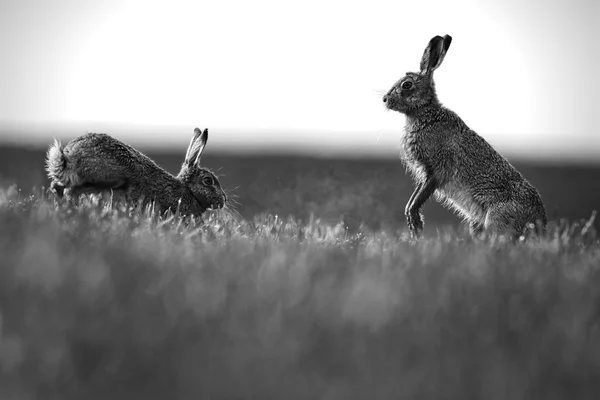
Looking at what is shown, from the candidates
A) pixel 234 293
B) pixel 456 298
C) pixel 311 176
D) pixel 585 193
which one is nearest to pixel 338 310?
pixel 234 293

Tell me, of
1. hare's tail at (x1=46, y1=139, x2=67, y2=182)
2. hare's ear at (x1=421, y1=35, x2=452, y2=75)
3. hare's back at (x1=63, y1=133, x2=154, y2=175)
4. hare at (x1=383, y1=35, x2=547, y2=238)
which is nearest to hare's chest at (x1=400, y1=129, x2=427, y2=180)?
hare at (x1=383, y1=35, x2=547, y2=238)

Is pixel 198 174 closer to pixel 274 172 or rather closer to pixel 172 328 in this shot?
pixel 172 328

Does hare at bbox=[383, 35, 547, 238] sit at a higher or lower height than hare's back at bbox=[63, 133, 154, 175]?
higher

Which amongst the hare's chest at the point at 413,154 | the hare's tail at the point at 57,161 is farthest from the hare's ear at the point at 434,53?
the hare's tail at the point at 57,161

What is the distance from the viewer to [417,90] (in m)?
8.67

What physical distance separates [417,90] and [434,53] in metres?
0.52

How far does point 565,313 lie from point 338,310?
1.37m

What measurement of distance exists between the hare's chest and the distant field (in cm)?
327

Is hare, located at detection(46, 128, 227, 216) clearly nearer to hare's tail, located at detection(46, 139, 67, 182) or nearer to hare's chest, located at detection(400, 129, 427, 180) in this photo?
hare's tail, located at detection(46, 139, 67, 182)

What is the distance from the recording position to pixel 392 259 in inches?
195

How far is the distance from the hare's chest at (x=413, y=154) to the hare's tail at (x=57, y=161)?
4277mm

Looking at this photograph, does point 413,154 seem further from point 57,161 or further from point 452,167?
point 57,161

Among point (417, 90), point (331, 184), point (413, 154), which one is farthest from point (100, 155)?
point (331, 184)

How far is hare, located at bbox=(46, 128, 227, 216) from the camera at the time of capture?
286 inches
